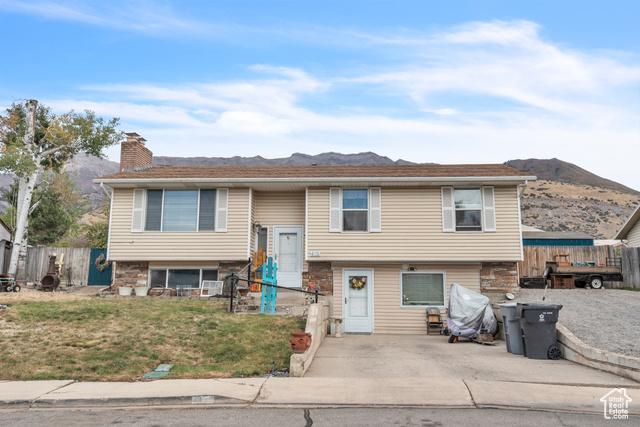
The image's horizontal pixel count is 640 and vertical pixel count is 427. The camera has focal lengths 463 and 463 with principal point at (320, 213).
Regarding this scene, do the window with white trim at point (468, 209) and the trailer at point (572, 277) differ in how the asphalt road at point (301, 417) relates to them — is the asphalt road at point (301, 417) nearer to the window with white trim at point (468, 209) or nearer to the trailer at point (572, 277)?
the window with white trim at point (468, 209)

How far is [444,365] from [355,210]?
309 inches

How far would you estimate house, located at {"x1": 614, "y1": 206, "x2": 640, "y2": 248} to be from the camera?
24.0 metres

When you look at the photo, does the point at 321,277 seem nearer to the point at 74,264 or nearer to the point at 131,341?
the point at 131,341

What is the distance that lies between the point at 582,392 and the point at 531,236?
25972mm

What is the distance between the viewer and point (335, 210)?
16.6 m

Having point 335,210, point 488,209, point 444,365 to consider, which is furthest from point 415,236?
point 444,365

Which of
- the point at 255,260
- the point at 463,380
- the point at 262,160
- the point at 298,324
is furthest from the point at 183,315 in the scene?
the point at 262,160

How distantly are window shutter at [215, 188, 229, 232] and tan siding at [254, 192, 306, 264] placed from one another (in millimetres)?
1292

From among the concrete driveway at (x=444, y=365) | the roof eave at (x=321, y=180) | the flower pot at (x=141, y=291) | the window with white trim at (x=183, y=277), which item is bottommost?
the concrete driveway at (x=444, y=365)

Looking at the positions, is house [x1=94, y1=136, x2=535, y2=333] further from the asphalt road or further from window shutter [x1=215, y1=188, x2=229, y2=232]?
the asphalt road

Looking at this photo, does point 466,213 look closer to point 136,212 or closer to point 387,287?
point 387,287

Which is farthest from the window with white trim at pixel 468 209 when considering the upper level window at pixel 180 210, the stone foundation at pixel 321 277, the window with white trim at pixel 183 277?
the window with white trim at pixel 183 277

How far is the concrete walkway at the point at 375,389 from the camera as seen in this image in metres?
6.96

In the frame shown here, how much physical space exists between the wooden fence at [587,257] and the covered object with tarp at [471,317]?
7101mm
